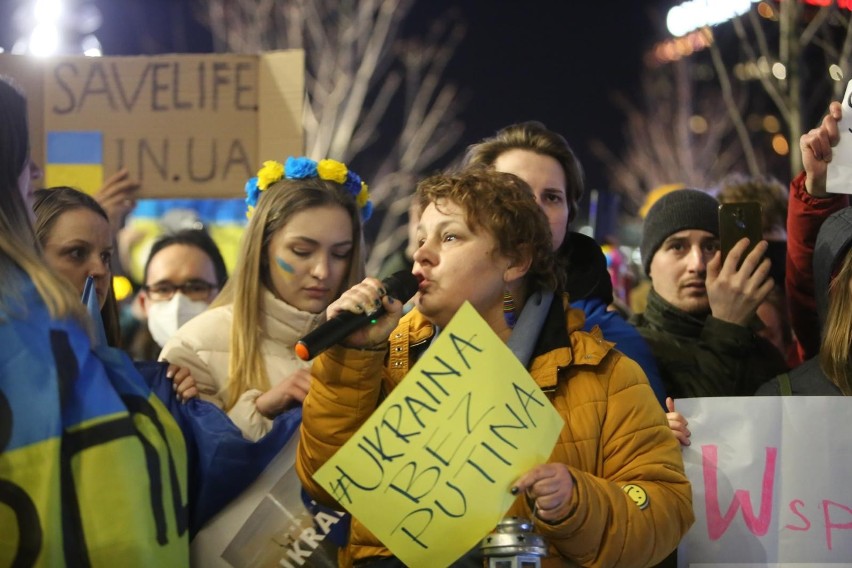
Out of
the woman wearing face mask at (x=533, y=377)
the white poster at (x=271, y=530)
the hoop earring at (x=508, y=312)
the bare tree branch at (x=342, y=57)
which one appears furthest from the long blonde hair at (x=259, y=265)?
the bare tree branch at (x=342, y=57)

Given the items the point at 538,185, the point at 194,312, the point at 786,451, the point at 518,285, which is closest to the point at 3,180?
the point at 518,285

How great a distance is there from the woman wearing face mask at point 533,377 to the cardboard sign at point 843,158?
1208 mm

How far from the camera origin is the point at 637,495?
10.6ft

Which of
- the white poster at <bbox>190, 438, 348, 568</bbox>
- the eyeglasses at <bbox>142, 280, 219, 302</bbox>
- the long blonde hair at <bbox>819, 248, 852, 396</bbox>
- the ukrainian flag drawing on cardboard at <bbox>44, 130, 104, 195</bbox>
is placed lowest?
the white poster at <bbox>190, 438, 348, 568</bbox>

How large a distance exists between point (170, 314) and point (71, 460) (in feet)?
10.6

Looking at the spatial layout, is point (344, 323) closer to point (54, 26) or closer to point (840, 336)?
point (840, 336)

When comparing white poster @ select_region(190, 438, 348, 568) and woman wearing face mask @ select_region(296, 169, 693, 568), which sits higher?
woman wearing face mask @ select_region(296, 169, 693, 568)

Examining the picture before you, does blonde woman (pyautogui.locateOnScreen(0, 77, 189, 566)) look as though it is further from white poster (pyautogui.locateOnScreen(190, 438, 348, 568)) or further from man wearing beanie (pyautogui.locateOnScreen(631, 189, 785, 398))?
man wearing beanie (pyautogui.locateOnScreen(631, 189, 785, 398))

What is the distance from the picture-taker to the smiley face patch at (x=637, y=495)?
3.21 m

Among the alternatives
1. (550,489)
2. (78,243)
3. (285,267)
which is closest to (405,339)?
(550,489)

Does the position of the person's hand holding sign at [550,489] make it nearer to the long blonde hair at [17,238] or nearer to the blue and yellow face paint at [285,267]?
the long blonde hair at [17,238]

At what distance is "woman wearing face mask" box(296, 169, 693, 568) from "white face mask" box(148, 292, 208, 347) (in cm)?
261

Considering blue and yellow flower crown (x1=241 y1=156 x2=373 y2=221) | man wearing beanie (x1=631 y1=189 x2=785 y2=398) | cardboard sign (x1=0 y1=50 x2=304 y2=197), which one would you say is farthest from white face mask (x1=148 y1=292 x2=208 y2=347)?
man wearing beanie (x1=631 y1=189 x2=785 y2=398)

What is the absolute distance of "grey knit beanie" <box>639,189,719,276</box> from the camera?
493 cm
